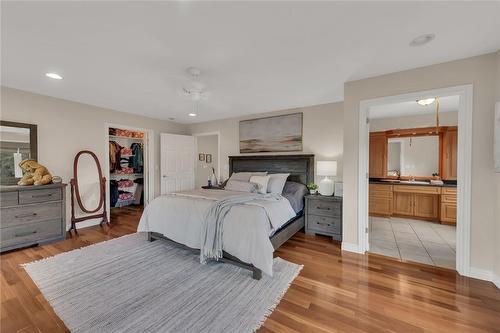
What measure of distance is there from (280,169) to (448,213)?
133 inches

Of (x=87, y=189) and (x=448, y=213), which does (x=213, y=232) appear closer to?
(x=87, y=189)

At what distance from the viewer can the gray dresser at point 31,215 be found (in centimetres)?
281

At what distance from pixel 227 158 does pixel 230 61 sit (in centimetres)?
318

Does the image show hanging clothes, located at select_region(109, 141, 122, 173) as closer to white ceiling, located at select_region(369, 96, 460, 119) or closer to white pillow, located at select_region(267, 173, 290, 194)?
white pillow, located at select_region(267, 173, 290, 194)

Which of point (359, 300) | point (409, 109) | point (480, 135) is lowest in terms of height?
point (359, 300)

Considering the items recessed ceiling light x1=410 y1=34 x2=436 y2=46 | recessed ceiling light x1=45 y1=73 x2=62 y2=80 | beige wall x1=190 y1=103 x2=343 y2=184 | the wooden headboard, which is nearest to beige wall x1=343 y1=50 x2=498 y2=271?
recessed ceiling light x1=410 y1=34 x2=436 y2=46

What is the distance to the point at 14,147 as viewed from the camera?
3174mm

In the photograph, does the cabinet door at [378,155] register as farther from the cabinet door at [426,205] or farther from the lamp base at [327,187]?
the lamp base at [327,187]

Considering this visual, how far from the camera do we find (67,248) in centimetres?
300

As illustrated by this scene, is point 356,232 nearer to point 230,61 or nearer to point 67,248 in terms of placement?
point 230,61

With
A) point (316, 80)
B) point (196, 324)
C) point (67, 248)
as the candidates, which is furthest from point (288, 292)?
point (67, 248)

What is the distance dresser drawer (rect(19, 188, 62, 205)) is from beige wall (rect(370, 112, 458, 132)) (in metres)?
6.42

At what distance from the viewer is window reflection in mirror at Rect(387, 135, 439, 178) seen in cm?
460

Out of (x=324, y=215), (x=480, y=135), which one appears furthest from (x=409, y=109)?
(x=324, y=215)
